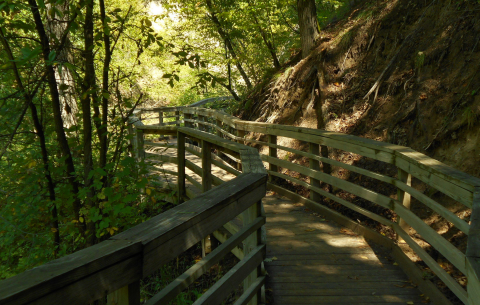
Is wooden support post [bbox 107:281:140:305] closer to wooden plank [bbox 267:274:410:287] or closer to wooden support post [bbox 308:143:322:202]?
wooden plank [bbox 267:274:410:287]

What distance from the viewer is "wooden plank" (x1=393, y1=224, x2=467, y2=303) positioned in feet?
9.82

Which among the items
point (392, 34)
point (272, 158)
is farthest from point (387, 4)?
point (272, 158)

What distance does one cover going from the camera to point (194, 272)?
213 centimetres

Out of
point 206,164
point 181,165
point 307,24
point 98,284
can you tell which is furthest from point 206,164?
point 307,24

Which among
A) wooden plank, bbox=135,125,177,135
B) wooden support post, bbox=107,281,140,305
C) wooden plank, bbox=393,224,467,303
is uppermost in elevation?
wooden plank, bbox=135,125,177,135

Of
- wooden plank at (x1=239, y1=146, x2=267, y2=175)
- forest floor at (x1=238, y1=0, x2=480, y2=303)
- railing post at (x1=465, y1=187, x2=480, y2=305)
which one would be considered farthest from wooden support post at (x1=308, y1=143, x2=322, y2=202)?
railing post at (x1=465, y1=187, x2=480, y2=305)

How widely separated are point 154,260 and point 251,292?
154 centimetres

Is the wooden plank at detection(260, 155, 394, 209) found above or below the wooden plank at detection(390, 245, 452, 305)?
above

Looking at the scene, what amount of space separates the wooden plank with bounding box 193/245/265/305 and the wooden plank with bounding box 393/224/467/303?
1.47m

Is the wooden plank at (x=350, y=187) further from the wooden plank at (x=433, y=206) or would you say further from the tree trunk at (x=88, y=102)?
the tree trunk at (x=88, y=102)

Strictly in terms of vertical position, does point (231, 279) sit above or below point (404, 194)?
below

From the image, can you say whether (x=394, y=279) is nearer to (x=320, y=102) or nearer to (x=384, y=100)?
(x=384, y=100)

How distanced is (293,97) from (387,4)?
2989mm

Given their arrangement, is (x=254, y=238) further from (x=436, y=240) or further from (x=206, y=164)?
(x=206, y=164)
